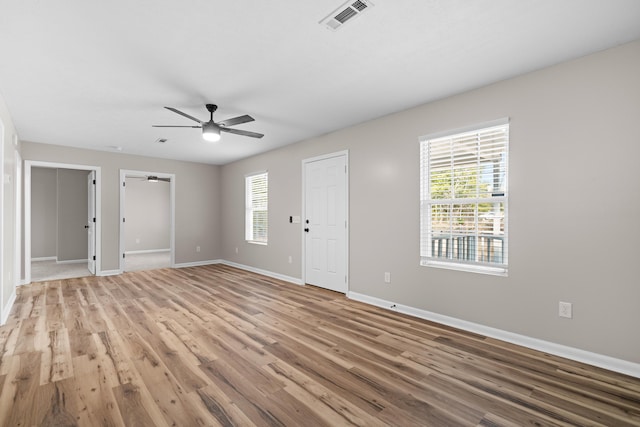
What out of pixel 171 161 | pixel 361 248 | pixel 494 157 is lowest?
pixel 361 248

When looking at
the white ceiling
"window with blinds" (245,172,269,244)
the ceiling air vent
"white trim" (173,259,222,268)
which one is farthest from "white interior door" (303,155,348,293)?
"white trim" (173,259,222,268)

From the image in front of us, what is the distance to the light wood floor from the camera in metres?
1.89

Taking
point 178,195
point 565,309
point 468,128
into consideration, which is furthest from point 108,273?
point 565,309

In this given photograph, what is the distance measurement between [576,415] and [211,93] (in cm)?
406

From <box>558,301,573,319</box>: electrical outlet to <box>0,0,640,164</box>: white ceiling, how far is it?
7.02 ft

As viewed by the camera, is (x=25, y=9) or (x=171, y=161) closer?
(x=25, y=9)

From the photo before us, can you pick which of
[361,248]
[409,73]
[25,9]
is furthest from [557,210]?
[25,9]

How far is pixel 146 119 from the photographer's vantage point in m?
4.25

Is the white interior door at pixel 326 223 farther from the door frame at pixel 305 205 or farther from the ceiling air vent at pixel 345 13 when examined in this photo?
the ceiling air vent at pixel 345 13

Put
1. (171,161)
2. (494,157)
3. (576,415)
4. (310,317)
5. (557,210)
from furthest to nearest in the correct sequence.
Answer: (171,161) → (310,317) → (494,157) → (557,210) → (576,415)

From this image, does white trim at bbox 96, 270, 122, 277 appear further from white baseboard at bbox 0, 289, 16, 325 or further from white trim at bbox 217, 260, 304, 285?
white trim at bbox 217, 260, 304, 285

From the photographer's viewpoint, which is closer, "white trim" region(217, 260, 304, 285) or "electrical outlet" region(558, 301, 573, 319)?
"electrical outlet" region(558, 301, 573, 319)

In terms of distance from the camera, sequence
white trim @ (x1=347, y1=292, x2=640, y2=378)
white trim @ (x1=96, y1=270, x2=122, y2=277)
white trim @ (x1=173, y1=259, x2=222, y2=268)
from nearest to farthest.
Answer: white trim @ (x1=347, y1=292, x2=640, y2=378)
white trim @ (x1=96, y1=270, x2=122, y2=277)
white trim @ (x1=173, y1=259, x2=222, y2=268)

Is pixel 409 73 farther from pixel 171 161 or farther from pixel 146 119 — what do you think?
pixel 171 161
